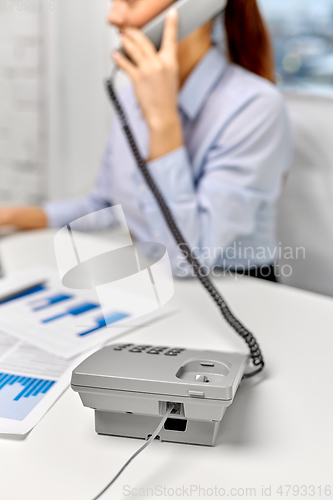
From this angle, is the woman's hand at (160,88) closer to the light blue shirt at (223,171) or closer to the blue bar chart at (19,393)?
the light blue shirt at (223,171)

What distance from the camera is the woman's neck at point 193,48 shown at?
1.05 meters

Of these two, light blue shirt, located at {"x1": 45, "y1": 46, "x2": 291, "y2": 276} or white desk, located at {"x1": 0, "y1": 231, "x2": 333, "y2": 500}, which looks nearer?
white desk, located at {"x1": 0, "y1": 231, "x2": 333, "y2": 500}

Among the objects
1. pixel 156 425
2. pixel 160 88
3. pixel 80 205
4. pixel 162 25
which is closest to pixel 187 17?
pixel 162 25

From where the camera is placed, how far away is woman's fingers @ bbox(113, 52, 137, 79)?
93 centimetres

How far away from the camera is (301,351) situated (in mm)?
589

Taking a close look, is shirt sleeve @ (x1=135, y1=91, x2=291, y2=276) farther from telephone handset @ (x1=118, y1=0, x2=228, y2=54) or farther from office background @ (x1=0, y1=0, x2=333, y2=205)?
office background @ (x1=0, y1=0, x2=333, y2=205)

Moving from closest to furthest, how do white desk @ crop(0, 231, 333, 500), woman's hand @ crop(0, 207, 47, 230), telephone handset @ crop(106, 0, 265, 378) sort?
A: 1. white desk @ crop(0, 231, 333, 500)
2. telephone handset @ crop(106, 0, 265, 378)
3. woman's hand @ crop(0, 207, 47, 230)

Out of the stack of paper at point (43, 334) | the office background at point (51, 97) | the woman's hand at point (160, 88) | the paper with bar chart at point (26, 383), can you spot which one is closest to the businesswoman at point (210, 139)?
the woman's hand at point (160, 88)

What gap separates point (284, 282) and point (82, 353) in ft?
2.33

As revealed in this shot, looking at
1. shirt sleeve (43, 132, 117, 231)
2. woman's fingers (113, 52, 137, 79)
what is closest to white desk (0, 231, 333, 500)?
woman's fingers (113, 52, 137, 79)

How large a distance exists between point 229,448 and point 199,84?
Answer: 2.61ft

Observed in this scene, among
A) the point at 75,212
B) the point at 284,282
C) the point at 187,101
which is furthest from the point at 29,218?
the point at 284,282

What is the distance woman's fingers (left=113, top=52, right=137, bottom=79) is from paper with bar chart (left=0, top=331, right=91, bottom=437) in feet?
1.88

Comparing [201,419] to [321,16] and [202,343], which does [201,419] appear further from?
[321,16]
